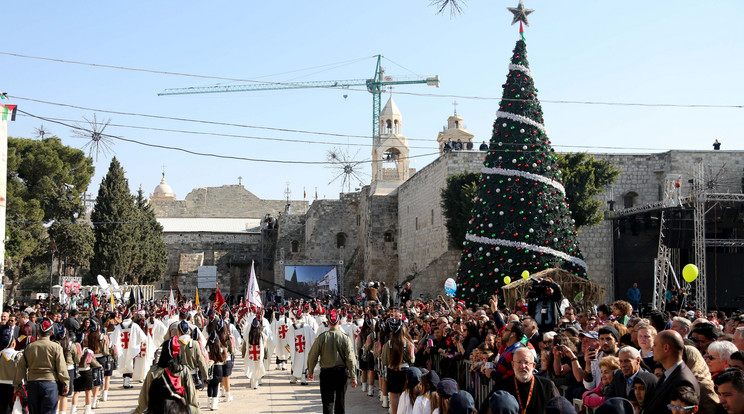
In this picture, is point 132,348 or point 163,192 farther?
point 163,192

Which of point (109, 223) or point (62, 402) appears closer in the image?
point (62, 402)

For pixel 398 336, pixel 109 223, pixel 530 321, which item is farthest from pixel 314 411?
pixel 109 223

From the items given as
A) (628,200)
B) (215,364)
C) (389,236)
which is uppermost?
(628,200)

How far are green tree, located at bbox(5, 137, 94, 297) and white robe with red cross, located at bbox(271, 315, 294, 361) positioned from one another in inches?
906

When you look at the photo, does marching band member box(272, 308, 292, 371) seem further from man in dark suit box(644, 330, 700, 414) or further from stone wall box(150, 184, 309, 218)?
stone wall box(150, 184, 309, 218)

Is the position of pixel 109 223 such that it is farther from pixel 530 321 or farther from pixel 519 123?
pixel 530 321

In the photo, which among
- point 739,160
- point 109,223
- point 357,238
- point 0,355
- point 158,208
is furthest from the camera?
point 158,208

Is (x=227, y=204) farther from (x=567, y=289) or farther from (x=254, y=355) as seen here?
(x=254, y=355)

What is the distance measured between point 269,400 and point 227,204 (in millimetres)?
61805

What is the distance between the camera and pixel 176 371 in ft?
23.4

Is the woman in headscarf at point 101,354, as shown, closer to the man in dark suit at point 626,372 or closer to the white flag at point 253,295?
the white flag at point 253,295

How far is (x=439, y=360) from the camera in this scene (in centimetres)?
1071

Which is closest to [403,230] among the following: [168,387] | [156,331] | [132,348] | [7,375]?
[156,331]

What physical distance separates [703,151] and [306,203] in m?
45.6
